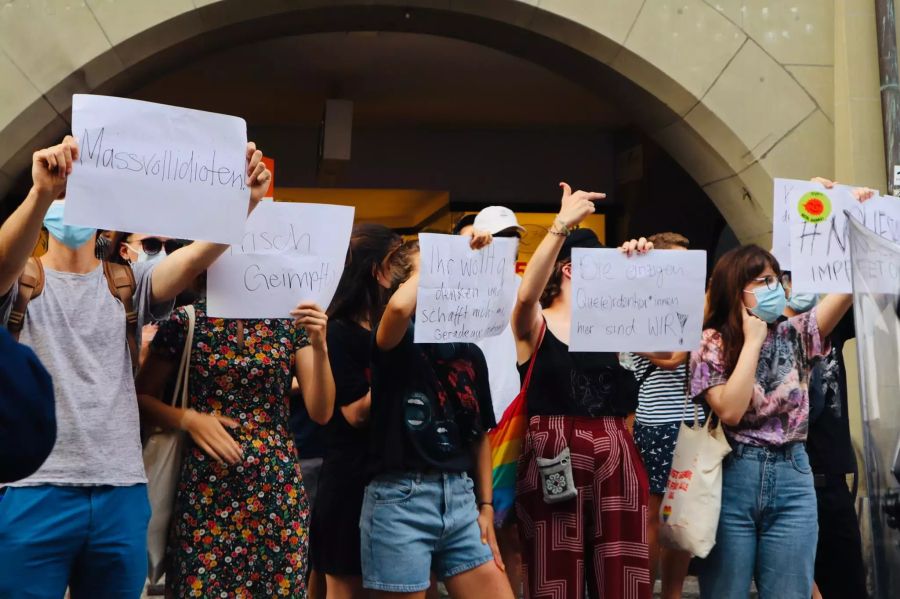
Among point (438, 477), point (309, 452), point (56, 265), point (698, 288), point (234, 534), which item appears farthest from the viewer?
point (309, 452)

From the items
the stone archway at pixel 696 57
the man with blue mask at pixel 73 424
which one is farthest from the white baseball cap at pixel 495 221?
the stone archway at pixel 696 57

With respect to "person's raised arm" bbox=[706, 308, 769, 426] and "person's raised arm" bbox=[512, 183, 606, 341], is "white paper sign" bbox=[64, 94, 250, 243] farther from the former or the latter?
"person's raised arm" bbox=[706, 308, 769, 426]

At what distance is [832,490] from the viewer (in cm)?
489

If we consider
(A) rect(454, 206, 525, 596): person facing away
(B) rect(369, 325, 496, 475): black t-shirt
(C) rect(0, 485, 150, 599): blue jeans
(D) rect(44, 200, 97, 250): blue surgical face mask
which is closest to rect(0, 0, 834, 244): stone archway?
(A) rect(454, 206, 525, 596): person facing away

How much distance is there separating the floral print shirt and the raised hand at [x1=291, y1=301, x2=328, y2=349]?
1624 millimetres

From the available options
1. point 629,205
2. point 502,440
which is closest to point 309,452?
point 502,440

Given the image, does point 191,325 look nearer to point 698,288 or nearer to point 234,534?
point 234,534

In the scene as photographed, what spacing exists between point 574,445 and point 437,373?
587mm

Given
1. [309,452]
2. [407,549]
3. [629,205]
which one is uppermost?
[629,205]

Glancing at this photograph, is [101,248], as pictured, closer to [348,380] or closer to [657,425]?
[348,380]

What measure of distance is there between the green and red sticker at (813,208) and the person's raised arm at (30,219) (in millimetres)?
2887

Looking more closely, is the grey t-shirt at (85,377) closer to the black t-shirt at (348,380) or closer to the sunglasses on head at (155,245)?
the black t-shirt at (348,380)

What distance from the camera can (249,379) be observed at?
3789mm

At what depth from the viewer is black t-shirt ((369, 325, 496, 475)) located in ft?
13.2
